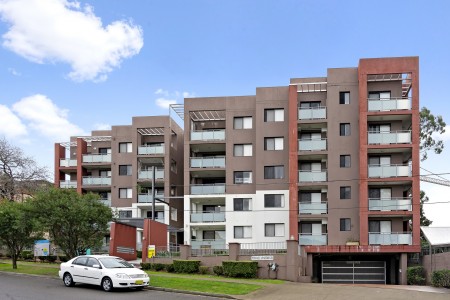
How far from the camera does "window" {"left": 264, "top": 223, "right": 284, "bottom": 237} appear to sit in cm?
4544

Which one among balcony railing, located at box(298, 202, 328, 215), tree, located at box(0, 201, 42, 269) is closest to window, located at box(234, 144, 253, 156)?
balcony railing, located at box(298, 202, 328, 215)

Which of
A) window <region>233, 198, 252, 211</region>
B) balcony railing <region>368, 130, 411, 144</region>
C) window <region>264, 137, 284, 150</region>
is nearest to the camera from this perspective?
balcony railing <region>368, 130, 411, 144</region>

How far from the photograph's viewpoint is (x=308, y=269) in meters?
38.3

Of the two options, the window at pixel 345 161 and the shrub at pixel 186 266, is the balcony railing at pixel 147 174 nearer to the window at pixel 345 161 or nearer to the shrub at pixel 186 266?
the window at pixel 345 161

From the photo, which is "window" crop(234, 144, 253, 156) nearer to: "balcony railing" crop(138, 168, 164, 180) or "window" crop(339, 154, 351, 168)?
"window" crop(339, 154, 351, 168)

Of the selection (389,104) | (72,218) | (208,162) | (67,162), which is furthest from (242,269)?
(67,162)

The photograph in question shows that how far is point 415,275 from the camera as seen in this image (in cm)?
3644

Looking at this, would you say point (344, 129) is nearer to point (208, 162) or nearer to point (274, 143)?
point (274, 143)

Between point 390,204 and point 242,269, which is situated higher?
point 390,204

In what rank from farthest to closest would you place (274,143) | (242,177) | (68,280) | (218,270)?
(242,177) < (274,143) < (218,270) < (68,280)

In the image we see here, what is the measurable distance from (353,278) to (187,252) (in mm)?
15091

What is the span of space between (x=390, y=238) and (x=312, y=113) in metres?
11.4

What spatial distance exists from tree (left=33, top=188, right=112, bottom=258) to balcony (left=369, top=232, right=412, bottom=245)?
67.3 ft

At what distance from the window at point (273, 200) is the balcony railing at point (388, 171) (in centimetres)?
805
